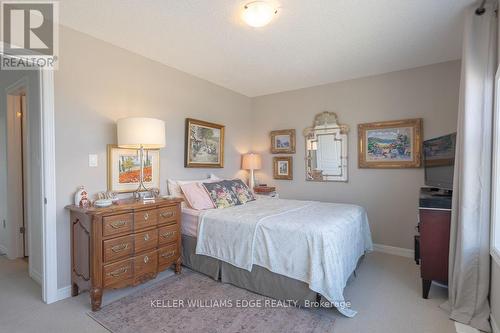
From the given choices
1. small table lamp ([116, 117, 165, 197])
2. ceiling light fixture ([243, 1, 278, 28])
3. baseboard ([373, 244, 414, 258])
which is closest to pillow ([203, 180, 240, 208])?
small table lamp ([116, 117, 165, 197])

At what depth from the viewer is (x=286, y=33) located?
8.19 feet

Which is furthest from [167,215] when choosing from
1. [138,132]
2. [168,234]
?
[138,132]

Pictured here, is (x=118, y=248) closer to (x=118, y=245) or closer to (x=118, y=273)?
(x=118, y=245)

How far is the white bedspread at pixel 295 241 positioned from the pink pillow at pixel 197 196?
0.20 meters

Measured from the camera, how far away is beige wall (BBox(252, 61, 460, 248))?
3262mm

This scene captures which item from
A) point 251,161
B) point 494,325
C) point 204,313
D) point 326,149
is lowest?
point 204,313

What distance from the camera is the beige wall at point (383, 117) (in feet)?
10.7

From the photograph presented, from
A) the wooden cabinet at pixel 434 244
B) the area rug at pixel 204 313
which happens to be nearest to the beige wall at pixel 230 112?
the area rug at pixel 204 313

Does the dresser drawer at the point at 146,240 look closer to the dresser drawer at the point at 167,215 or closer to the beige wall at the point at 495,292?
the dresser drawer at the point at 167,215

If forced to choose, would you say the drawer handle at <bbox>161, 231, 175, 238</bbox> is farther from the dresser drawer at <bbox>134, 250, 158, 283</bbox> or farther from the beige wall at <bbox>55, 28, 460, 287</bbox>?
the beige wall at <bbox>55, 28, 460, 287</bbox>

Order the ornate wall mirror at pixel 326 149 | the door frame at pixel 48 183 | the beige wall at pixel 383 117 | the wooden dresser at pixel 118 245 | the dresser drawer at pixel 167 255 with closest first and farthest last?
the wooden dresser at pixel 118 245, the door frame at pixel 48 183, the dresser drawer at pixel 167 255, the beige wall at pixel 383 117, the ornate wall mirror at pixel 326 149

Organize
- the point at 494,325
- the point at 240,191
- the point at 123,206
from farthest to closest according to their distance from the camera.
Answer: the point at 240,191 < the point at 123,206 < the point at 494,325

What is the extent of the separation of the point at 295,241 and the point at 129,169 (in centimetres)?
197

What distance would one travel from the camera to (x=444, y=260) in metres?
2.22
